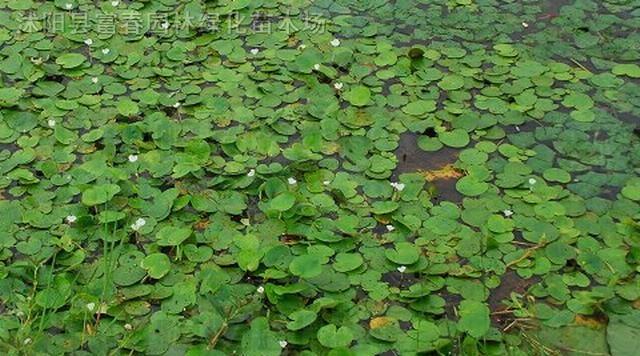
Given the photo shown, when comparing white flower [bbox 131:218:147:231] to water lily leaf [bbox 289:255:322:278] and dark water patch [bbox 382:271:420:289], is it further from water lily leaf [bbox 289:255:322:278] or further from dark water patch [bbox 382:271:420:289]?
dark water patch [bbox 382:271:420:289]

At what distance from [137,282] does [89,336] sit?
227 millimetres

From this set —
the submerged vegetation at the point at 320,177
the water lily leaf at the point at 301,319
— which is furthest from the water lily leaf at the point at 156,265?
the water lily leaf at the point at 301,319

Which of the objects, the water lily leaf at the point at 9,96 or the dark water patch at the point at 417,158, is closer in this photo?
the dark water patch at the point at 417,158

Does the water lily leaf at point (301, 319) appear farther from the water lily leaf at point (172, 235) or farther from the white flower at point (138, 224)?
the white flower at point (138, 224)

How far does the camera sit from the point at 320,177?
3.08 metres

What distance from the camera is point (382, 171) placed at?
10.2 ft

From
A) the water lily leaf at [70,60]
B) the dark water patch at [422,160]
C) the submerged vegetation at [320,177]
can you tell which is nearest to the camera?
the submerged vegetation at [320,177]

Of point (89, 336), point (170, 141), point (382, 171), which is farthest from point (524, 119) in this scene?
point (89, 336)

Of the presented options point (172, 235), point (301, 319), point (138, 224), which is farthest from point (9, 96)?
point (301, 319)

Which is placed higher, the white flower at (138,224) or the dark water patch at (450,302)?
the dark water patch at (450,302)

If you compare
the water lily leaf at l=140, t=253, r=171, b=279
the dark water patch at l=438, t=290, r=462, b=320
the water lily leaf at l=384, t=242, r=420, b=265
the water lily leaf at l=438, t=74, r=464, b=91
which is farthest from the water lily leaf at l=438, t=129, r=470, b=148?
the water lily leaf at l=140, t=253, r=171, b=279

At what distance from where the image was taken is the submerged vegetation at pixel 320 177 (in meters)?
2.63

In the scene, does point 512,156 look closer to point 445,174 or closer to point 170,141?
point 445,174

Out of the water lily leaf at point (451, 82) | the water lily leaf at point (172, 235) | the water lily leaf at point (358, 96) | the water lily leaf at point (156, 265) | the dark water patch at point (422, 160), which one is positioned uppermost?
the water lily leaf at point (451, 82)
